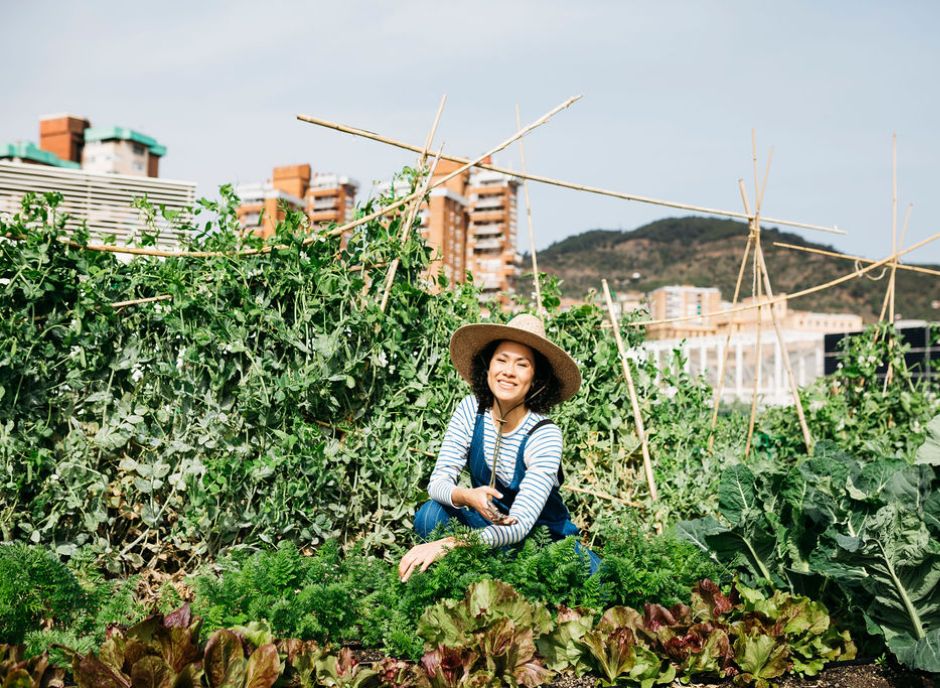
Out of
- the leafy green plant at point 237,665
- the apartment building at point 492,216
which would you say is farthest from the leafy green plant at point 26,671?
the apartment building at point 492,216

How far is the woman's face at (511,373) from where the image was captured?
2928 mm

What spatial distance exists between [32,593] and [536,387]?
177cm

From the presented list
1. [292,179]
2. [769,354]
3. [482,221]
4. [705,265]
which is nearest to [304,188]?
[292,179]

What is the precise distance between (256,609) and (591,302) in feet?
9.47

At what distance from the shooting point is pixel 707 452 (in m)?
4.68

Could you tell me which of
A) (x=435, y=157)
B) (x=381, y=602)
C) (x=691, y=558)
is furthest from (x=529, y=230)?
(x=381, y=602)

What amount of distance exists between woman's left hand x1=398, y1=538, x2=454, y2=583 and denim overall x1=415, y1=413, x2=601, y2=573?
384mm

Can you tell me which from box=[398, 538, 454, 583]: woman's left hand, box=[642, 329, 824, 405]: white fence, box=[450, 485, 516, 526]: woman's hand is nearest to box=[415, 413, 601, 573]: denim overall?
box=[450, 485, 516, 526]: woman's hand

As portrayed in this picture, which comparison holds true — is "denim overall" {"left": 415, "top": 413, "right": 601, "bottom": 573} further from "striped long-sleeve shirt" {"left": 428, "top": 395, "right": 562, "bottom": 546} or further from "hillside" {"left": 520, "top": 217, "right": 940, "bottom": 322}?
"hillside" {"left": 520, "top": 217, "right": 940, "bottom": 322}

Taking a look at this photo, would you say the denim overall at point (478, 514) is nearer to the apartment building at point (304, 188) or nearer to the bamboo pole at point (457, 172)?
the bamboo pole at point (457, 172)

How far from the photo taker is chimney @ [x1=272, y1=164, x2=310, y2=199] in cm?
5525

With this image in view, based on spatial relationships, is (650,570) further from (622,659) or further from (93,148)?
(93,148)

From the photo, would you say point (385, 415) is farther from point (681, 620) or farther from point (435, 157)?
point (681, 620)

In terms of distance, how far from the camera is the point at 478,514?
2947mm
